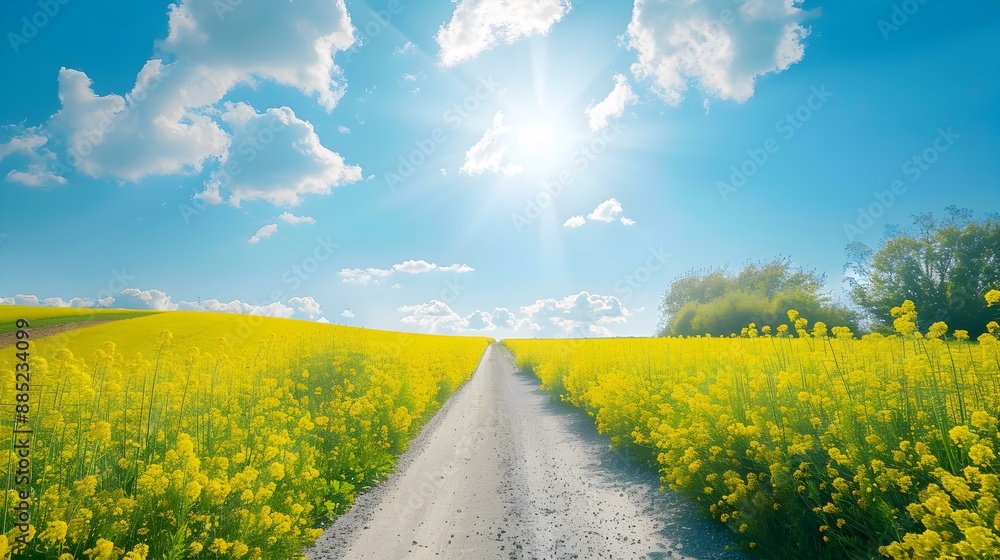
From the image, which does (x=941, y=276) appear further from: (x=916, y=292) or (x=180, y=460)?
(x=180, y=460)

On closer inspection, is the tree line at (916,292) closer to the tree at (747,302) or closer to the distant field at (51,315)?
the tree at (747,302)

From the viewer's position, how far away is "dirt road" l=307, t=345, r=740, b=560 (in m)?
5.17

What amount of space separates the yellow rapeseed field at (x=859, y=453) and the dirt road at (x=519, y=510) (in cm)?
66

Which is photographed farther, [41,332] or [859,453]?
[41,332]

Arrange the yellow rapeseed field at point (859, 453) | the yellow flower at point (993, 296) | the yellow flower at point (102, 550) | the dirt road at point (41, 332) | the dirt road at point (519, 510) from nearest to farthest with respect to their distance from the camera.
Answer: the yellow rapeseed field at point (859, 453) → the yellow flower at point (102, 550) → the yellow flower at point (993, 296) → the dirt road at point (519, 510) → the dirt road at point (41, 332)

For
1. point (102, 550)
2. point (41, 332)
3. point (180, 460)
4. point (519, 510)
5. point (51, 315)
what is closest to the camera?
point (102, 550)

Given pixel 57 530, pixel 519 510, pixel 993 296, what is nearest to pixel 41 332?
pixel 57 530

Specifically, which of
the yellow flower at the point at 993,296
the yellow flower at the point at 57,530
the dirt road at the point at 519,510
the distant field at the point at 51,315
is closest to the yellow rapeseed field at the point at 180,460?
the yellow flower at the point at 57,530

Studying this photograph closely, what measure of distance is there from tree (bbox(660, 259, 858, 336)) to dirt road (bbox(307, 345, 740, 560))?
2973 cm

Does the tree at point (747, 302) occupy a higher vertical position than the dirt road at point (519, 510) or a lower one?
higher

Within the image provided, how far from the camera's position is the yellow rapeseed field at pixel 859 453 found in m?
2.93

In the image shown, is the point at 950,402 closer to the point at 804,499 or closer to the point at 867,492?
the point at 867,492

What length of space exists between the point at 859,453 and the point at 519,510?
417 cm

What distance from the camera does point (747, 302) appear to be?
41188 millimetres
